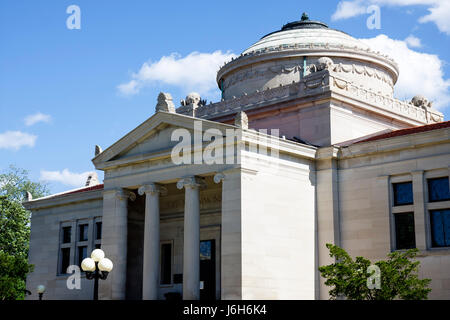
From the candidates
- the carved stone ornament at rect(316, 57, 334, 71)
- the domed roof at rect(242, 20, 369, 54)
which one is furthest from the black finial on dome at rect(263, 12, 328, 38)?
the carved stone ornament at rect(316, 57, 334, 71)

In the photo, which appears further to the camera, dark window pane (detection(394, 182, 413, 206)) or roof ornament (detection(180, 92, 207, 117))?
roof ornament (detection(180, 92, 207, 117))

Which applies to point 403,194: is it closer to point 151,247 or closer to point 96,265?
point 151,247

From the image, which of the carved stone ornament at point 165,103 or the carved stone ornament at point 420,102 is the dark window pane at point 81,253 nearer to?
the carved stone ornament at point 165,103

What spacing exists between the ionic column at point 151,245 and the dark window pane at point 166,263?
235 inches

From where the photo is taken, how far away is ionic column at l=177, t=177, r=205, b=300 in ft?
111

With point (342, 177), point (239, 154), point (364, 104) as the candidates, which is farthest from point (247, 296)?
point (364, 104)

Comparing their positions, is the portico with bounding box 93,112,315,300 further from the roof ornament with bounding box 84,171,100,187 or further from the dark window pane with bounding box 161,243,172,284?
the roof ornament with bounding box 84,171,100,187

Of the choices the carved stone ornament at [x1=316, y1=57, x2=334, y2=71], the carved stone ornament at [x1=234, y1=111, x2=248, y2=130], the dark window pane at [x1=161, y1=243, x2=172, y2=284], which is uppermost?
the carved stone ornament at [x1=316, y1=57, x2=334, y2=71]

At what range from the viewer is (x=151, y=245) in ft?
119

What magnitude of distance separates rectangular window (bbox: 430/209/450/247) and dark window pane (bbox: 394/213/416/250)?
3.36 feet

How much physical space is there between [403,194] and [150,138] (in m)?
13.9

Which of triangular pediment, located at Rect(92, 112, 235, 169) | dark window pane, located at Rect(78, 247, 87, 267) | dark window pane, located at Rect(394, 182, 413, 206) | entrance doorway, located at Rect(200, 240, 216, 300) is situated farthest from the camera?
dark window pane, located at Rect(78, 247, 87, 267)
